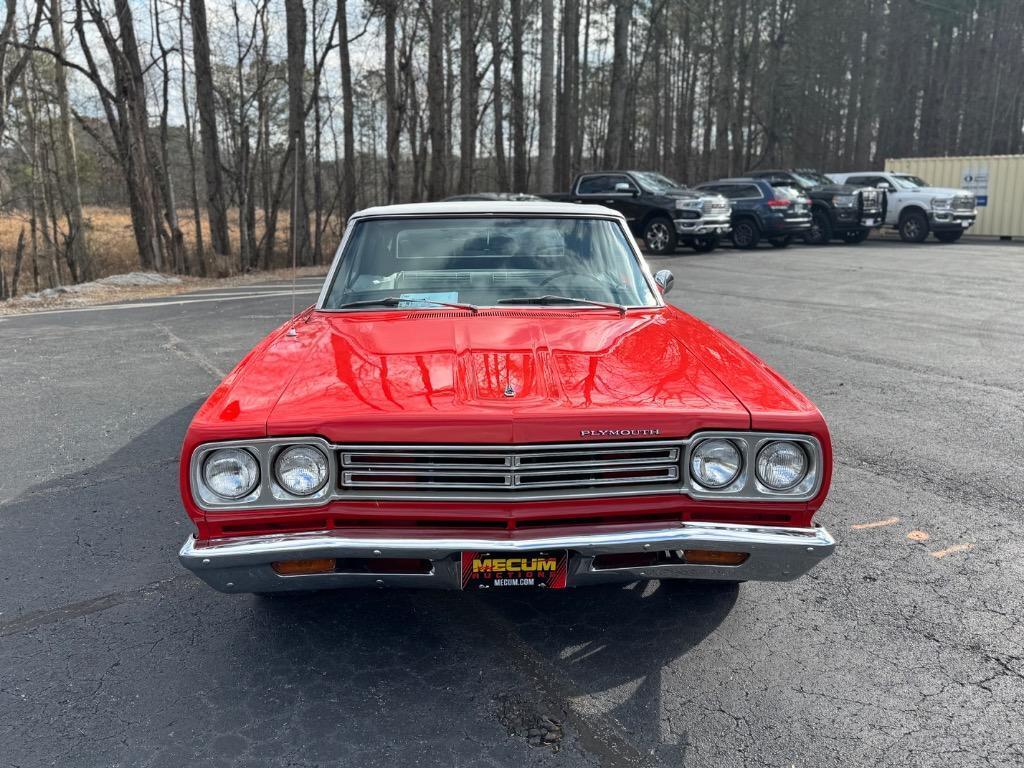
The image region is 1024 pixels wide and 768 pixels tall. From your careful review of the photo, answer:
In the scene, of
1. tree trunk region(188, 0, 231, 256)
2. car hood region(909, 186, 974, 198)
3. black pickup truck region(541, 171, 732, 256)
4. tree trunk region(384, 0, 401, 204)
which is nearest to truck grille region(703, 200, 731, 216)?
black pickup truck region(541, 171, 732, 256)

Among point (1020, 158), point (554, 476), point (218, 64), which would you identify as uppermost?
point (218, 64)

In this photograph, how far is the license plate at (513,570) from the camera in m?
2.46

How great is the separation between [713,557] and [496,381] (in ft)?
3.16

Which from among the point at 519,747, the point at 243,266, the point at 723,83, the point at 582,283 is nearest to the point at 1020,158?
the point at 723,83

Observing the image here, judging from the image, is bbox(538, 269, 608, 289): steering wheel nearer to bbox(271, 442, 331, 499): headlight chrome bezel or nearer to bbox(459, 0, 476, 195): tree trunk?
bbox(271, 442, 331, 499): headlight chrome bezel

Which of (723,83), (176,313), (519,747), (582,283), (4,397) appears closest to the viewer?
(519,747)

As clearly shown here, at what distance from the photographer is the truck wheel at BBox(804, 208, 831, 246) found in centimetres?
2189

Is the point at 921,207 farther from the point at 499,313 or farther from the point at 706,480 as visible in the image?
the point at 706,480

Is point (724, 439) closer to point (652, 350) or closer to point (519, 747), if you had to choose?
point (652, 350)

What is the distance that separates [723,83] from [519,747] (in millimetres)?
43195

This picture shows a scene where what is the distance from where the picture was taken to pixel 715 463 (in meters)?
2.60

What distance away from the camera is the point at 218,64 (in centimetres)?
2948

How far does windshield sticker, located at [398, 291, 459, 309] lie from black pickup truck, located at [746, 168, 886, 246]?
63.7ft

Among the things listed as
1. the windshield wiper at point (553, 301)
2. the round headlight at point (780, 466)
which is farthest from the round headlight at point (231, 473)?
the round headlight at point (780, 466)
